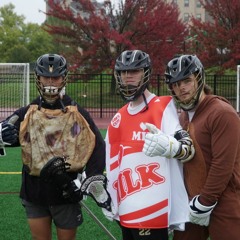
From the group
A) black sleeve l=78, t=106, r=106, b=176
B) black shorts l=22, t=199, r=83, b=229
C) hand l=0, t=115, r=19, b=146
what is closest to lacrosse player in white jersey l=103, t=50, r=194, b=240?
black sleeve l=78, t=106, r=106, b=176

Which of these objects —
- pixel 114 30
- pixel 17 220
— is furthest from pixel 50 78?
pixel 114 30

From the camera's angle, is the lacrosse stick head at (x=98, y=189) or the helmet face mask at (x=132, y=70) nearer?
the helmet face mask at (x=132, y=70)

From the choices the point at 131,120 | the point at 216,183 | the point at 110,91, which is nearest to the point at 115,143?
the point at 131,120

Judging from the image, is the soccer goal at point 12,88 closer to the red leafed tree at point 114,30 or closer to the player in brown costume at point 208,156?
the red leafed tree at point 114,30

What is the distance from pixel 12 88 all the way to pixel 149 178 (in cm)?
1809

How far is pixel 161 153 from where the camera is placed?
8.93 feet

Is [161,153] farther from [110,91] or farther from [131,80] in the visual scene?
[110,91]

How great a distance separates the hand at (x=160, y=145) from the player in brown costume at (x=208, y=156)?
0.70ft

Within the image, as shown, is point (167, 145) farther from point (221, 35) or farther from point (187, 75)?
point (221, 35)

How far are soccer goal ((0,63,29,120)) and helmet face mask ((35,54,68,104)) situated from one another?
15.4m

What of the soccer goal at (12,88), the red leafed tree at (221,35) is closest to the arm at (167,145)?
the soccer goal at (12,88)

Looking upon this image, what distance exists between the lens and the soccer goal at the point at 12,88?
18922 mm

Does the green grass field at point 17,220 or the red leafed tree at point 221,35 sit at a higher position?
the red leafed tree at point 221,35

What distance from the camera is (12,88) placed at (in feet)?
66.3
